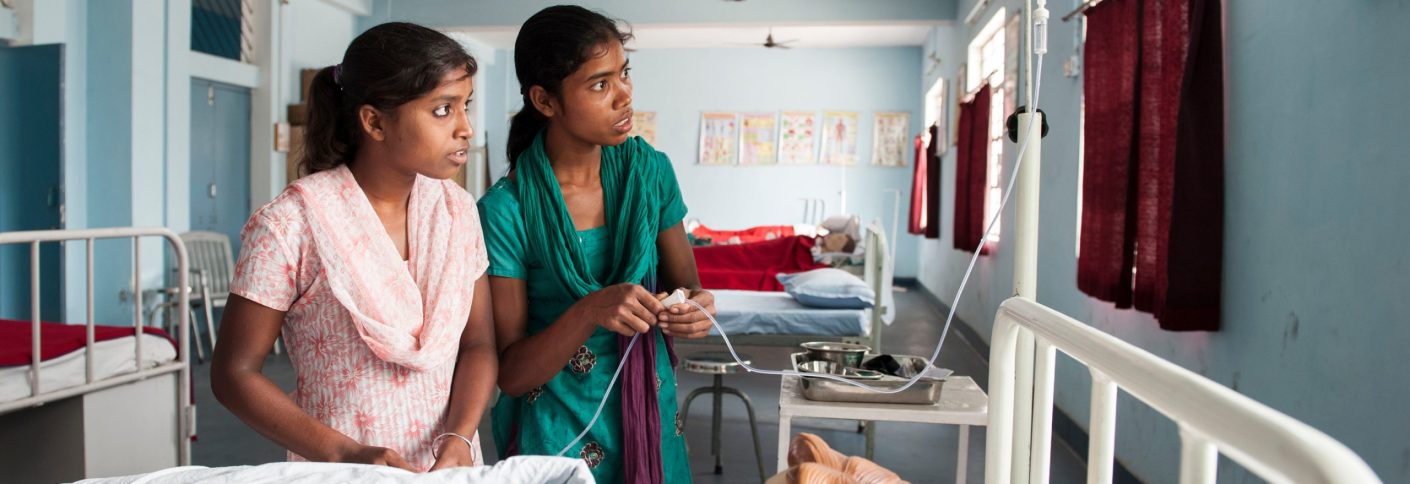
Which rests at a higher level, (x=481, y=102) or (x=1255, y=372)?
(x=481, y=102)

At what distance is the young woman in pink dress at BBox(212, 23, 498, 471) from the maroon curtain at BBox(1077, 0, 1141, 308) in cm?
228

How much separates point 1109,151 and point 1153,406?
274 cm

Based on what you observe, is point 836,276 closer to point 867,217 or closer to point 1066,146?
point 1066,146

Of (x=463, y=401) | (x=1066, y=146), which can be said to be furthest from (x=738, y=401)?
(x=463, y=401)

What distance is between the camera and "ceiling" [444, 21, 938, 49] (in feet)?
32.9

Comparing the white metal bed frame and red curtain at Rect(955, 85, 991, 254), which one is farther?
red curtain at Rect(955, 85, 991, 254)

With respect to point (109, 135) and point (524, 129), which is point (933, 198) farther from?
point (524, 129)

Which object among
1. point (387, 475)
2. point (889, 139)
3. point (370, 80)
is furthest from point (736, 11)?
point (387, 475)

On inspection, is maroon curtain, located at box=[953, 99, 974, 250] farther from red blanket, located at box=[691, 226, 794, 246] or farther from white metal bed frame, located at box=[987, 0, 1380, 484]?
white metal bed frame, located at box=[987, 0, 1380, 484]

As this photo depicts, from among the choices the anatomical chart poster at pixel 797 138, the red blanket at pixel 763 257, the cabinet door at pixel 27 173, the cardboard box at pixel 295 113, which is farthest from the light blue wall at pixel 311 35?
the anatomical chart poster at pixel 797 138

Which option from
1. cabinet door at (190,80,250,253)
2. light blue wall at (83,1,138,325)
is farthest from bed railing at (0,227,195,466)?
cabinet door at (190,80,250,253)

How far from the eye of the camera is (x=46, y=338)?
248 cm

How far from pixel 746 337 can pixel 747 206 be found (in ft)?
23.8

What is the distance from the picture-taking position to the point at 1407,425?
1667mm
